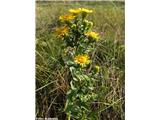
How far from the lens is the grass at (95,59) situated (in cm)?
323

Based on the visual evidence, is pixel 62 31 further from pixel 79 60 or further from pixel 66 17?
pixel 79 60

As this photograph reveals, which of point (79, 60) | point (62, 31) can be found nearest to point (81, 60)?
point (79, 60)

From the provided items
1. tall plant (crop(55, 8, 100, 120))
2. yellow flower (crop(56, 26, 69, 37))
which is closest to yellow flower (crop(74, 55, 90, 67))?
tall plant (crop(55, 8, 100, 120))

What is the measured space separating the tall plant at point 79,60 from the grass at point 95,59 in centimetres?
8

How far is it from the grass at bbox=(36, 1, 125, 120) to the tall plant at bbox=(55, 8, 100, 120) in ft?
0.28

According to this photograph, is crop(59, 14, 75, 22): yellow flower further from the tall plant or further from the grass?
the grass

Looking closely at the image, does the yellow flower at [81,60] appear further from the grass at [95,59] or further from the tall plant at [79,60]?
the grass at [95,59]

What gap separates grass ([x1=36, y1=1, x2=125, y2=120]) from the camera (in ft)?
10.6

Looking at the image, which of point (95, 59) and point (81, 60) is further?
point (95, 59)

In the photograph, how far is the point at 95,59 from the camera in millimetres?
3273

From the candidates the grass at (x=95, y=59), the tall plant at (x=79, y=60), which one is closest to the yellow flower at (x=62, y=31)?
the tall plant at (x=79, y=60)

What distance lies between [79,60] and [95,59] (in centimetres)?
21
